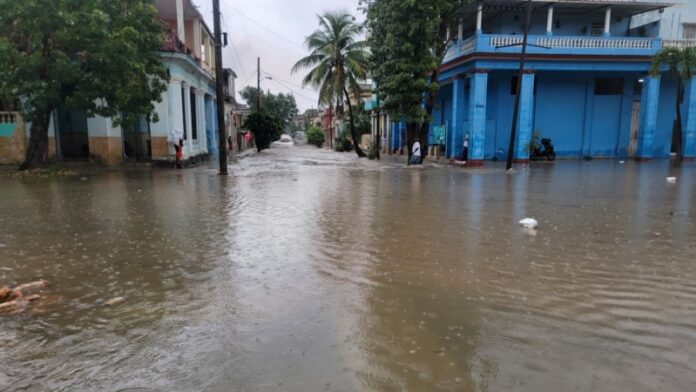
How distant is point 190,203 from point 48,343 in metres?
7.43

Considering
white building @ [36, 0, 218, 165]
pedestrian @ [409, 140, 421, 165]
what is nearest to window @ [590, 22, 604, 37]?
pedestrian @ [409, 140, 421, 165]

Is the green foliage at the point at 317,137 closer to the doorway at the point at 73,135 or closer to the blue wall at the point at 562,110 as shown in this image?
the blue wall at the point at 562,110

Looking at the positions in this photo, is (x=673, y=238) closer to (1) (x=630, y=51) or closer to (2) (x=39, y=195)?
(2) (x=39, y=195)

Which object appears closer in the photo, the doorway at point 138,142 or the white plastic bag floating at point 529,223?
the white plastic bag floating at point 529,223

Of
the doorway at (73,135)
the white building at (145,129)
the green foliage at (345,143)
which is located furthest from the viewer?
the green foliage at (345,143)

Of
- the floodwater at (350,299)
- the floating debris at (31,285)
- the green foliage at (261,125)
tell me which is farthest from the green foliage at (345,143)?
the floating debris at (31,285)

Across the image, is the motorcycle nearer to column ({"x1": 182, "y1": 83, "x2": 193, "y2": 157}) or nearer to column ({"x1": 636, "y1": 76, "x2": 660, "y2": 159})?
column ({"x1": 636, "y1": 76, "x2": 660, "y2": 159})

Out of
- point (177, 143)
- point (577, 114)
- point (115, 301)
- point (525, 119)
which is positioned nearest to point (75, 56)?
point (177, 143)

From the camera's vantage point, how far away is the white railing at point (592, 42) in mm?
A: 23875

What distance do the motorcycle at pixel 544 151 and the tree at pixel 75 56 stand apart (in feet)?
63.1

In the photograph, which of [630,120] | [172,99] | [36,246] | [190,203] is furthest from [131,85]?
[630,120]

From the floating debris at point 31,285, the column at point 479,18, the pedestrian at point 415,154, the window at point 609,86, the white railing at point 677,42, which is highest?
the column at point 479,18

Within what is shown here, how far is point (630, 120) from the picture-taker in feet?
90.8

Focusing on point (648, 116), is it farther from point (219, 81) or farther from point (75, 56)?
point (75, 56)
